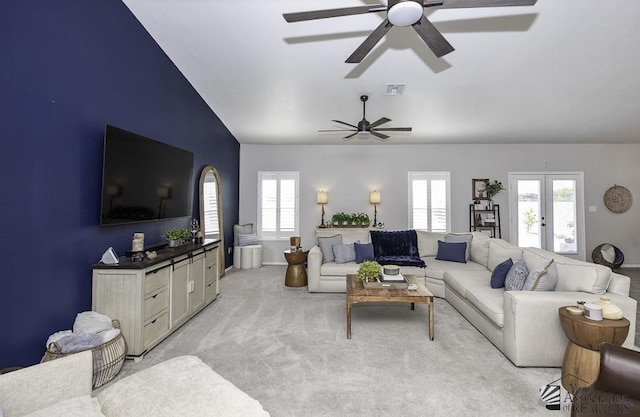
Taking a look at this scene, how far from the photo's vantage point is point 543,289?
2.73m

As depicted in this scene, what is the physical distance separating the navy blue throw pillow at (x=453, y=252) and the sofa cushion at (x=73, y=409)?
4.67 m

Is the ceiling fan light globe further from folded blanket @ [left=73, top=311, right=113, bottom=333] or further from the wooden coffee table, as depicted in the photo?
folded blanket @ [left=73, top=311, right=113, bottom=333]

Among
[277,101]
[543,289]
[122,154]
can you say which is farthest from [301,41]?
[543,289]

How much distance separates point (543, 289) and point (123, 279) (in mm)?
3903

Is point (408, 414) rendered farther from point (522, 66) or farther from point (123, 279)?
point (522, 66)

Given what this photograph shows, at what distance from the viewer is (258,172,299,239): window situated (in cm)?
700

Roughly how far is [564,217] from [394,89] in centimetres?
542

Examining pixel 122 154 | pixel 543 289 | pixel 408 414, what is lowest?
pixel 408 414

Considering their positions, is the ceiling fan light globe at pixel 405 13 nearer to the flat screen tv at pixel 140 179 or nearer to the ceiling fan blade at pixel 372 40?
the ceiling fan blade at pixel 372 40

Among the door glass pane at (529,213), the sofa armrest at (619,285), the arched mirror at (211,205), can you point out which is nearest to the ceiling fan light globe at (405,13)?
the sofa armrest at (619,285)

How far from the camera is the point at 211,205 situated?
5383 mm

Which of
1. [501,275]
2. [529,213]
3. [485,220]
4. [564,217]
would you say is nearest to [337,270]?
[501,275]

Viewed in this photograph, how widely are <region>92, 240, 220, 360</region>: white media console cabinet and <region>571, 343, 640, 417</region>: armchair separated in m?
3.13

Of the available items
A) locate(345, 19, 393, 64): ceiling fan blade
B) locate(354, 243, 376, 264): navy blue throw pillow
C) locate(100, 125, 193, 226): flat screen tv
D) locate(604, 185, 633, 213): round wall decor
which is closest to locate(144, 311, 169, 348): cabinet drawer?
locate(100, 125, 193, 226): flat screen tv
